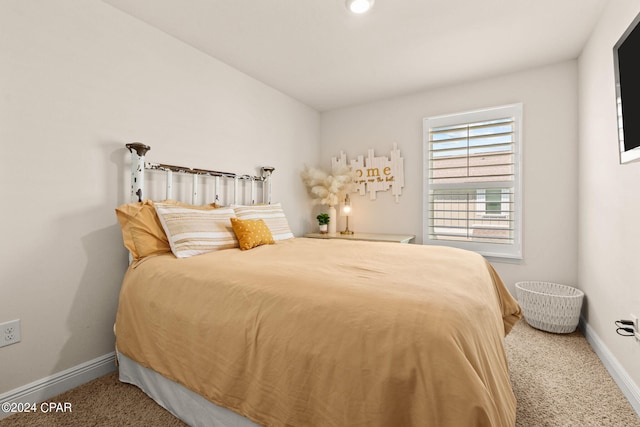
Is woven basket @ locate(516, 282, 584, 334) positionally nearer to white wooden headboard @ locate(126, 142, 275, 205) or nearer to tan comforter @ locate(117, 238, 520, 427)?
tan comforter @ locate(117, 238, 520, 427)

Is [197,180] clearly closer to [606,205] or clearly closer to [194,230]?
[194,230]

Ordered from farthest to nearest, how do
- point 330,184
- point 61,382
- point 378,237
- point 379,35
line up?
point 330,184 < point 378,237 < point 379,35 < point 61,382

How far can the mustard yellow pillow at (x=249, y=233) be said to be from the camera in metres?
2.13

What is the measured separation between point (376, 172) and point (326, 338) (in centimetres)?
296

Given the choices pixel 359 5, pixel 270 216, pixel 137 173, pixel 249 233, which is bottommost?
pixel 249 233

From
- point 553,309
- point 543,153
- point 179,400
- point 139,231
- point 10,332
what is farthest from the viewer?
point 543,153

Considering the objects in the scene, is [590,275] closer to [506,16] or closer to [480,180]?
[480,180]

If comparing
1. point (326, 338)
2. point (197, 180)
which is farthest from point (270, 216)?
point (326, 338)

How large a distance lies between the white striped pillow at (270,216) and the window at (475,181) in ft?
5.57

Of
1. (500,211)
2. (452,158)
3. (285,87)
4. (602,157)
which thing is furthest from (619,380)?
(285,87)

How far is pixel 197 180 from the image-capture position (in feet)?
8.05

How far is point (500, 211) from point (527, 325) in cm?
110

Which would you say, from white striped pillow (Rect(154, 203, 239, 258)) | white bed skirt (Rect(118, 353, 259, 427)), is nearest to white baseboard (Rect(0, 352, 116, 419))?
white bed skirt (Rect(118, 353, 259, 427))

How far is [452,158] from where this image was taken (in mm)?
3240
